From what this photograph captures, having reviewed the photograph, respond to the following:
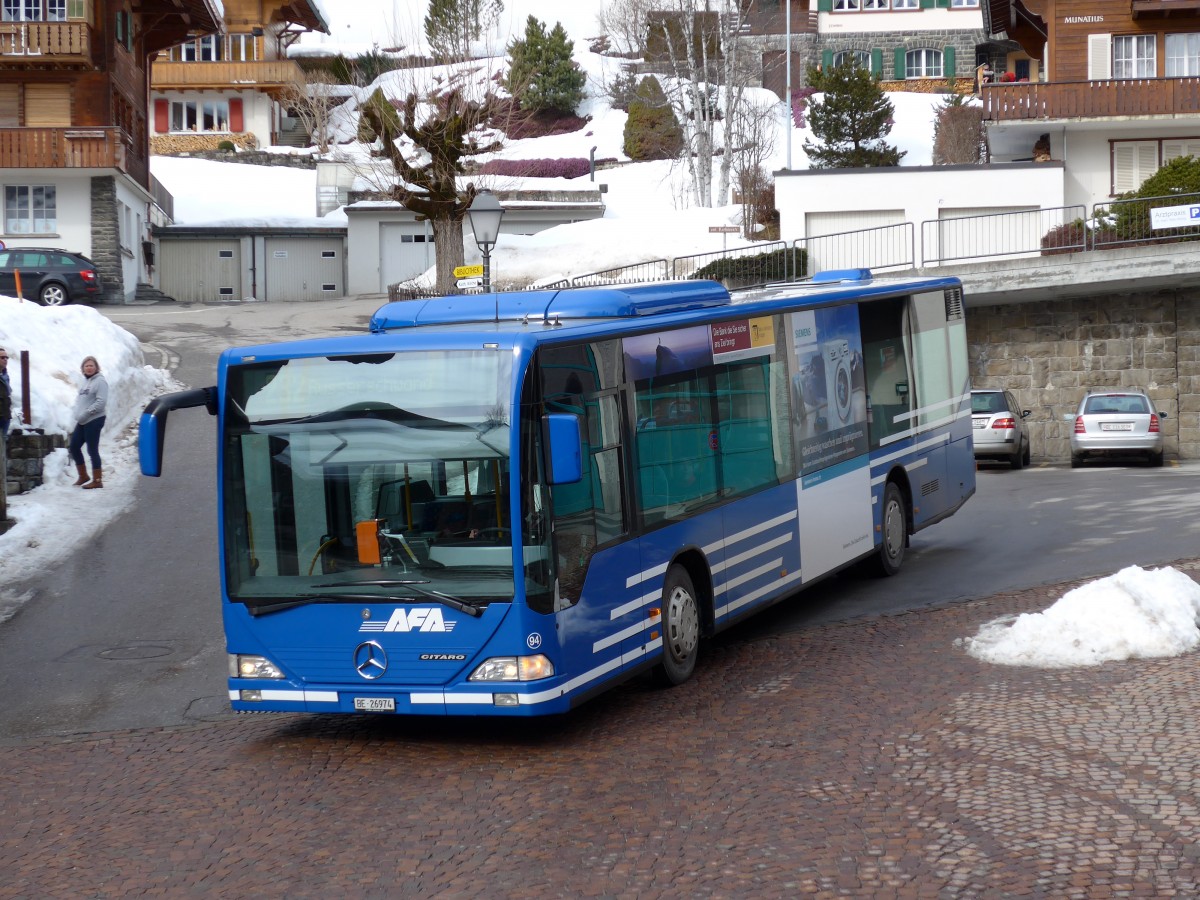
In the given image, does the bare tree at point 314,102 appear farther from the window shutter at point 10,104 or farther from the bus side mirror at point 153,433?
the bus side mirror at point 153,433

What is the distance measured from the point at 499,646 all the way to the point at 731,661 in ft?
9.88

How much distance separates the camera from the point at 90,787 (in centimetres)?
840

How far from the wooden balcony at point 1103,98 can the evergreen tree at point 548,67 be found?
1598 inches

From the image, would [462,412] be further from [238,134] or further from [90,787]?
[238,134]

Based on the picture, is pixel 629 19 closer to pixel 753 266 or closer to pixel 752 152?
pixel 752 152

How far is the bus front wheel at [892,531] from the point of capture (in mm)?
14414

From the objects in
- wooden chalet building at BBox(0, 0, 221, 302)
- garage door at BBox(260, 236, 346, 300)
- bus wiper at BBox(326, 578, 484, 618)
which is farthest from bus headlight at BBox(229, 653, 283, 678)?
garage door at BBox(260, 236, 346, 300)

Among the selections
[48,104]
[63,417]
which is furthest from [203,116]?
[63,417]

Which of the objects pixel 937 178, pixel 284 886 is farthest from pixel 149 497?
pixel 937 178

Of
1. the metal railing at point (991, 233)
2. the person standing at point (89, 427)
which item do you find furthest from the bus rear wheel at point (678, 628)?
the metal railing at point (991, 233)

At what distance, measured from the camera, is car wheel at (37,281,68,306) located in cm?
3862

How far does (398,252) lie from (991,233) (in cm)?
2589

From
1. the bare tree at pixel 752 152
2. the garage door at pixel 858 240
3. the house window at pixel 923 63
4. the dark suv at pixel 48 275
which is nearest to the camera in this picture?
the garage door at pixel 858 240

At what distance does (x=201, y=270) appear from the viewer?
5519cm
